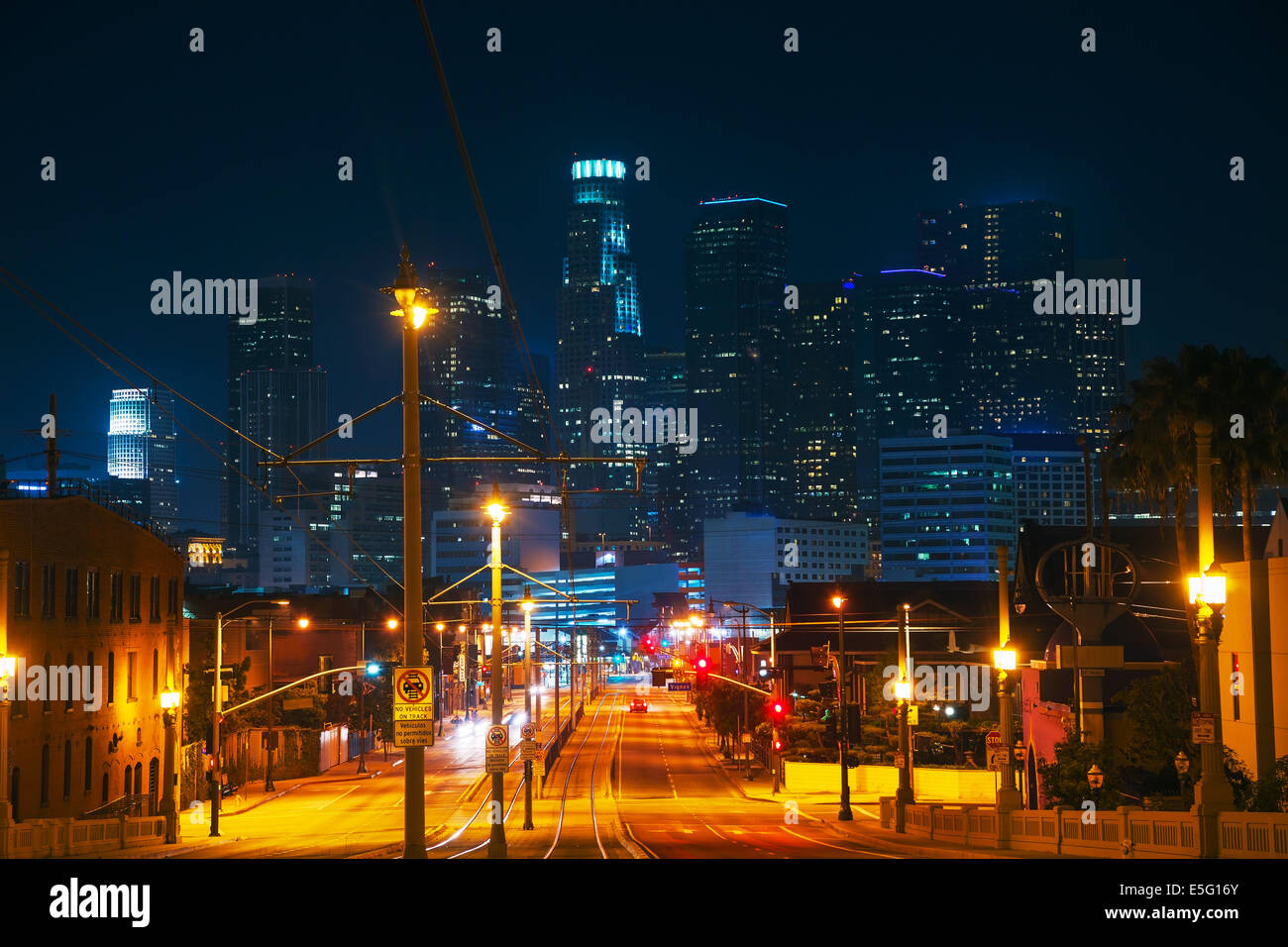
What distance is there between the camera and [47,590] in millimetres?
45469

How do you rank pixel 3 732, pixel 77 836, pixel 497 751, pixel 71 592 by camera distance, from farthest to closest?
pixel 71 592 → pixel 77 836 → pixel 497 751 → pixel 3 732

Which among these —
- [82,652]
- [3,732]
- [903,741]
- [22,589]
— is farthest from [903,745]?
[22,589]

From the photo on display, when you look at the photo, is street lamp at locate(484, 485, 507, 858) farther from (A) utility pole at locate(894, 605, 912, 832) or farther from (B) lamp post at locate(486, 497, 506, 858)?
(A) utility pole at locate(894, 605, 912, 832)

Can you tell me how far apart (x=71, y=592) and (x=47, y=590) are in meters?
1.86

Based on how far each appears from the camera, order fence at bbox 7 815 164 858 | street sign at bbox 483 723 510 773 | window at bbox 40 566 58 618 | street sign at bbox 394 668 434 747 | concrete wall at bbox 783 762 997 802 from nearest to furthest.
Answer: street sign at bbox 394 668 434 747
fence at bbox 7 815 164 858
street sign at bbox 483 723 510 773
window at bbox 40 566 58 618
concrete wall at bbox 783 762 997 802

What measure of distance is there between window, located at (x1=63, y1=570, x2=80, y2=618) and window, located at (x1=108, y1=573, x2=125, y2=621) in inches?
123

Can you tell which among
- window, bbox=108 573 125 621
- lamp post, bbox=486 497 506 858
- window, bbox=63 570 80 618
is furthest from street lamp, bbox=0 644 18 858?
window, bbox=108 573 125 621

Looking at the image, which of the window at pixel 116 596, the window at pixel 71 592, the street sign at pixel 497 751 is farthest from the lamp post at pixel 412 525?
the window at pixel 116 596

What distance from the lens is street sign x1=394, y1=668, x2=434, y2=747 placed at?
19125 mm

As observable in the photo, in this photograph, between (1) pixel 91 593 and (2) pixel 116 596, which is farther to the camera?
(2) pixel 116 596

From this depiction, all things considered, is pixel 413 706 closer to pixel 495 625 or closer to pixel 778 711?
pixel 495 625
